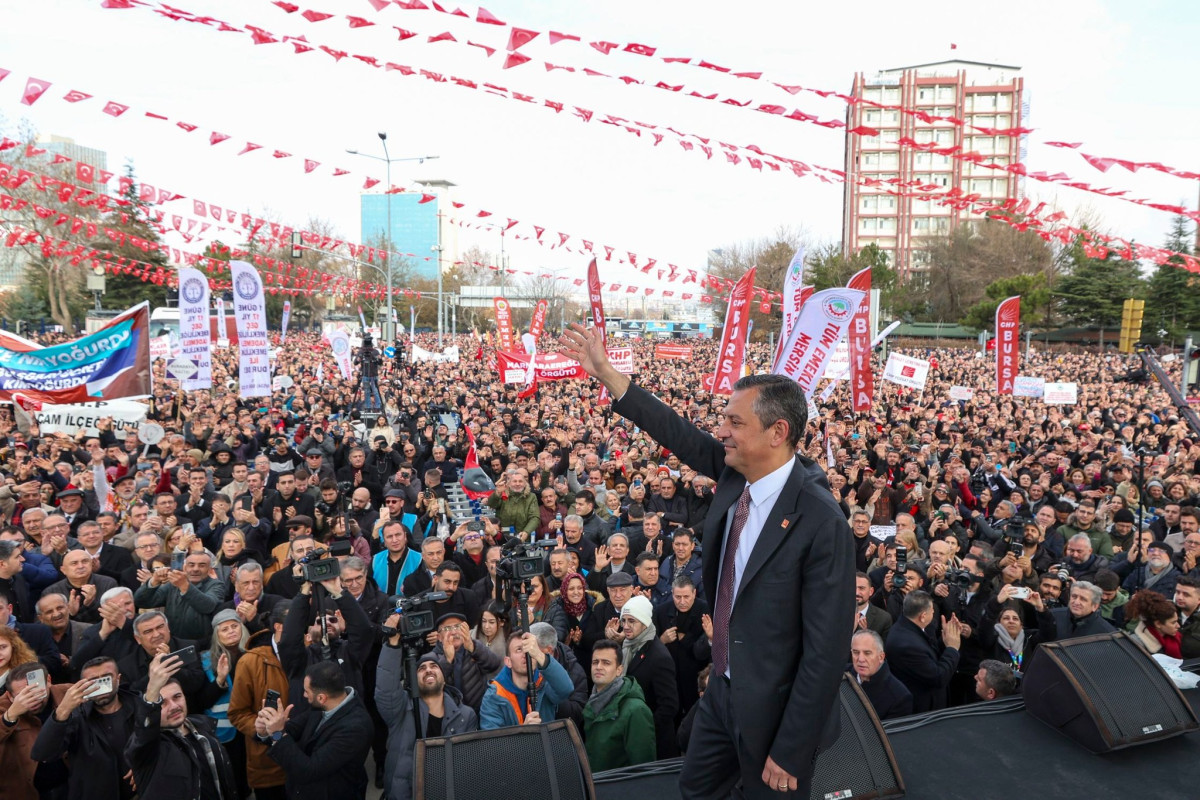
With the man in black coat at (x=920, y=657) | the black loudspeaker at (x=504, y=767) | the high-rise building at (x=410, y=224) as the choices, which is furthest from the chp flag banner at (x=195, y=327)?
the high-rise building at (x=410, y=224)

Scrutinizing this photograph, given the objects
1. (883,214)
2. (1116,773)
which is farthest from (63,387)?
(883,214)

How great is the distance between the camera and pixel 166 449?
12008mm

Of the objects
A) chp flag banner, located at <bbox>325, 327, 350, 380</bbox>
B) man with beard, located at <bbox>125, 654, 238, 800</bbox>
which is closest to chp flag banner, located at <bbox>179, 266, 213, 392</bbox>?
chp flag banner, located at <bbox>325, 327, 350, 380</bbox>

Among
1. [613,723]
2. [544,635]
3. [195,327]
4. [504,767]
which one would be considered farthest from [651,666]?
[195,327]

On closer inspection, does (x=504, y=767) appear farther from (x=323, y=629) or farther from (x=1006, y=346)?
(x=1006, y=346)

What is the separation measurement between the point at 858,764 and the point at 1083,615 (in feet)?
9.08

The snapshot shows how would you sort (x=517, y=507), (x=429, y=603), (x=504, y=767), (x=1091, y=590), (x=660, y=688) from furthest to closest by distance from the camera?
1. (x=517, y=507)
2. (x=429, y=603)
3. (x=1091, y=590)
4. (x=660, y=688)
5. (x=504, y=767)

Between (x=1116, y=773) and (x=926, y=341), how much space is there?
62.7 m

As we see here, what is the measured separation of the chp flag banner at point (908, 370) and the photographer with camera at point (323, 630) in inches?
579

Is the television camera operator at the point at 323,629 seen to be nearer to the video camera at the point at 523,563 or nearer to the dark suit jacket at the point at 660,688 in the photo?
the video camera at the point at 523,563

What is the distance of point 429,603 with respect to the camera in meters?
5.36

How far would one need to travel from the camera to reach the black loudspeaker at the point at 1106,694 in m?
3.70

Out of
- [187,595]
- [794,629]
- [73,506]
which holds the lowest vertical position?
[187,595]

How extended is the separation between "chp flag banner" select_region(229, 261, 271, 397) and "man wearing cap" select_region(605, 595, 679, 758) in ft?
33.8
